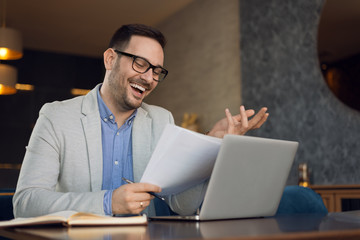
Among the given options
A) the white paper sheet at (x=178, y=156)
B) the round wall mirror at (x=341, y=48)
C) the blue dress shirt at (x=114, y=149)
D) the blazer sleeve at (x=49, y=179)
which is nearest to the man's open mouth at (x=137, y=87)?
the blue dress shirt at (x=114, y=149)

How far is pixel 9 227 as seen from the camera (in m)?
0.89

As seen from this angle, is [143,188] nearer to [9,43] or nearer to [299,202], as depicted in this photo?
[299,202]

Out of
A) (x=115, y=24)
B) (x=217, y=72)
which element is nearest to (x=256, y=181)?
(x=217, y=72)

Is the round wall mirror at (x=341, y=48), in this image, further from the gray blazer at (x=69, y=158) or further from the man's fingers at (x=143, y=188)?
the man's fingers at (x=143, y=188)

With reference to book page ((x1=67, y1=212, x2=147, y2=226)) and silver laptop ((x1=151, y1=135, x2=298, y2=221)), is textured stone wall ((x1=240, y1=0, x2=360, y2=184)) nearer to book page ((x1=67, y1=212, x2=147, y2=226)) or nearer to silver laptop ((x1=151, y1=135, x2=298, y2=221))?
silver laptop ((x1=151, y1=135, x2=298, y2=221))

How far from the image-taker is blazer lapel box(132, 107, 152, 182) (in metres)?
1.61

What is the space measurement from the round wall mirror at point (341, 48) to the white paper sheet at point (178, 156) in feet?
7.31

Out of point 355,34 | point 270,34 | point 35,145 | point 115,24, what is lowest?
point 35,145

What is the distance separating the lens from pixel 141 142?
165cm

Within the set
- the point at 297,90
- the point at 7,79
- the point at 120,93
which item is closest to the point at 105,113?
the point at 120,93

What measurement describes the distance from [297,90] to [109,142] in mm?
2309

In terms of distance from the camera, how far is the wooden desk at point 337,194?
2.66 meters

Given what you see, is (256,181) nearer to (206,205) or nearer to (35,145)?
(206,205)

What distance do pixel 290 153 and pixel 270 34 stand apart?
2.86 meters
